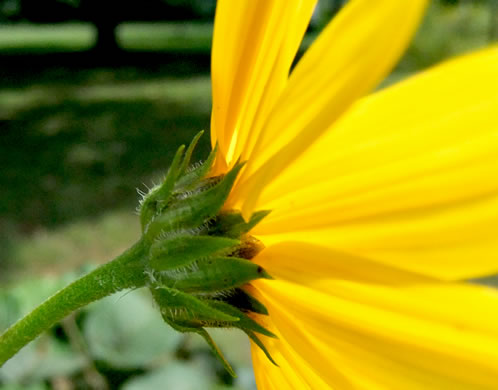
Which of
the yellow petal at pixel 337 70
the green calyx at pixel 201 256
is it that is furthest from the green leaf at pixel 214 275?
the yellow petal at pixel 337 70

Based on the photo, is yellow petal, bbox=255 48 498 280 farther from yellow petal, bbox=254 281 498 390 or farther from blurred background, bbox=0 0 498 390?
blurred background, bbox=0 0 498 390

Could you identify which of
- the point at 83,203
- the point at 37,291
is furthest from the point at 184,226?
the point at 83,203

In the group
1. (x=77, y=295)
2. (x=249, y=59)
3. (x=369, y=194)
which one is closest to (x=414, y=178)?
(x=369, y=194)

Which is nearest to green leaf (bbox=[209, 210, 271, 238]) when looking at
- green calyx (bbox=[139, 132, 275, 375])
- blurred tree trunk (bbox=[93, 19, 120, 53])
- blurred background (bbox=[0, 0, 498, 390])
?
green calyx (bbox=[139, 132, 275, 375])

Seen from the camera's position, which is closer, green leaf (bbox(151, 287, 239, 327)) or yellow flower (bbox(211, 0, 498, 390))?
yellow flower (bbox(211, 0, 498, 390))

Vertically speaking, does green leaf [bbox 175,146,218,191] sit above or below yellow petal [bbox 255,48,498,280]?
above

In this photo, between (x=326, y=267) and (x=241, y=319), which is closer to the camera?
(x=326, y=267)

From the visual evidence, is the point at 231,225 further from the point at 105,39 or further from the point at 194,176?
the point at 105,39
